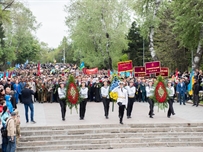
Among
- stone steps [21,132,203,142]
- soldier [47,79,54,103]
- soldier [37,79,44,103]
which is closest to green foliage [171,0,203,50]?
soldier [47,79,54,103]

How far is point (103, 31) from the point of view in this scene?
48156 mm

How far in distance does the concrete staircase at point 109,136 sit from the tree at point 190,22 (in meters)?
15.6

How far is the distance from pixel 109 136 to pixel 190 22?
1873 cm

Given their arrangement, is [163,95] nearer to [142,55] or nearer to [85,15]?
[85,15]

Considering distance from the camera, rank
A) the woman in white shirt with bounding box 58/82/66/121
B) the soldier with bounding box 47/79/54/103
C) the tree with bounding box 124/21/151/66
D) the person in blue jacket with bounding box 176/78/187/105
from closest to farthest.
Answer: the woman in white shirt with bounding box 58/82/66/121
the person in blue jacket with bounding box 176/78/187/105
the soldier with bounding box 47/79/54/103
the tree with bounding box 124/21/151/66

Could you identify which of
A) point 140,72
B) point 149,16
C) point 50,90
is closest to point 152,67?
point 140,72

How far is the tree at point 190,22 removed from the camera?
101 feet

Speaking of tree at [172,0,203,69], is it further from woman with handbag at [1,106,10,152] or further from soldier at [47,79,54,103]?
woman with handbag at [1,106,10,152]

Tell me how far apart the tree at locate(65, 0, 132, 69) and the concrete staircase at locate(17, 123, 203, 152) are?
32090mm

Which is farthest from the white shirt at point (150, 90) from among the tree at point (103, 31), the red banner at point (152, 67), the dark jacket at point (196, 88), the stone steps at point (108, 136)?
the tree at point (103, 31)

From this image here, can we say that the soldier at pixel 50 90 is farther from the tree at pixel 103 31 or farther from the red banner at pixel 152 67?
the tree at pixel 103 31

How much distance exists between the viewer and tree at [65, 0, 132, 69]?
47.7 metres

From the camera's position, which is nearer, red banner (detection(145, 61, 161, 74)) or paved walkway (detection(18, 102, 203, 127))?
paved walkway (detection(18, 102, 203, 127))

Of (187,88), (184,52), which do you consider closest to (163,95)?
(187,88)
